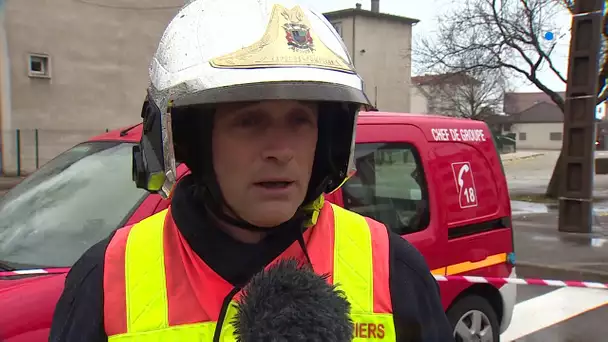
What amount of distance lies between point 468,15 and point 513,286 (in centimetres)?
1326

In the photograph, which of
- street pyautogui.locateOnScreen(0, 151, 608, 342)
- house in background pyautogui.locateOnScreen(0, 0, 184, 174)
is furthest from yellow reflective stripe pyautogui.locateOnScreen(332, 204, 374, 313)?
house in background pyautogui.locateOnScreen(0, 0, 184, 174)

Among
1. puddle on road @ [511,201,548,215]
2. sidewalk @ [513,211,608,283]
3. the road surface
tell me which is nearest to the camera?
the road surface

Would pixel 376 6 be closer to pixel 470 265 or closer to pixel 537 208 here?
pixel 537 208

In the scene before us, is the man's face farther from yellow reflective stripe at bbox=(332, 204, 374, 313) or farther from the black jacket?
yellow reflective stripe at bbox=(332, 204, 374, 313)

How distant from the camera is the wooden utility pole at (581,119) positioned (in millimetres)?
10055

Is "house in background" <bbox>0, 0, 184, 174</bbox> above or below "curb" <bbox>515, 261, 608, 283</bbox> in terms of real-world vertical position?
above

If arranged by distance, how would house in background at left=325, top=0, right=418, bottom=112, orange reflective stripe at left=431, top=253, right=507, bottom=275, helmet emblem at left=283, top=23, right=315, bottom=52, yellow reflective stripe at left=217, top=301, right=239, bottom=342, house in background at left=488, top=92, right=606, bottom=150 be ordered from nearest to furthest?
yellow reflective stripe at left=217, top=301, right=239, bottom=342 → helmet emblem at left=283, top=23, right=315, bottom=52 → orange reflective stripe at left=431, top=253, right=507, bottom=275 → house in background at left=325, top=0, right=418, bottom=112 → house in background at left=488, top=92, right=606, bottom=150

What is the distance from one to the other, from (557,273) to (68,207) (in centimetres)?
665

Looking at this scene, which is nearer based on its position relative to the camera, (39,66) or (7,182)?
(7,182)

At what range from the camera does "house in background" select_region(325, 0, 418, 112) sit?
1619 inches

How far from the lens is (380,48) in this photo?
4259 cm

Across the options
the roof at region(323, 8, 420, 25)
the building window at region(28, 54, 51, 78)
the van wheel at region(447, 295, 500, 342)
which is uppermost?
the roof at region(323, 8, 420, 25)

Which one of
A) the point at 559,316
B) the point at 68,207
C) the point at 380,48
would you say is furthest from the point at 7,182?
the point at 380,48

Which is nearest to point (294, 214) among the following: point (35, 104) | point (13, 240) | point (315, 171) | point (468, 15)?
point (315, 171)
